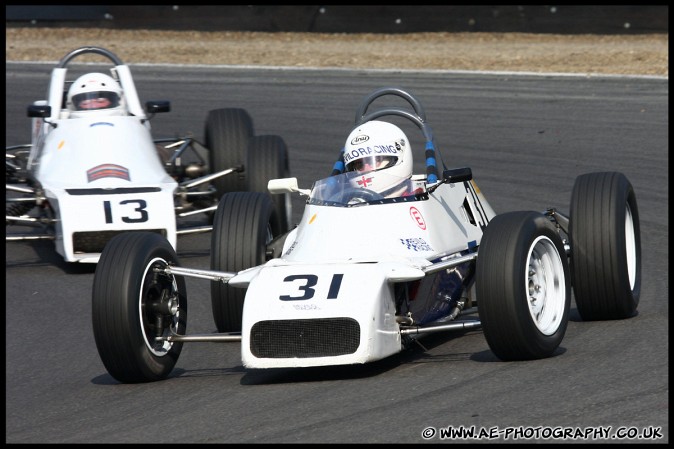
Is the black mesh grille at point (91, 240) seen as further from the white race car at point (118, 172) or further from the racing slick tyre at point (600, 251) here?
the racing slick tyre at point (600, 251)

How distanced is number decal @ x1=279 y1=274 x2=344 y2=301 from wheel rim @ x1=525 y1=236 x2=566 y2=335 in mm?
1217

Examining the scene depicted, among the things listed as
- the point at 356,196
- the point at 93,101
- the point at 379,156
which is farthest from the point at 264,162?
the point at 356,196

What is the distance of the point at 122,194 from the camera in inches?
460

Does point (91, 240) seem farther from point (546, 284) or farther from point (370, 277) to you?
point (546, 284)

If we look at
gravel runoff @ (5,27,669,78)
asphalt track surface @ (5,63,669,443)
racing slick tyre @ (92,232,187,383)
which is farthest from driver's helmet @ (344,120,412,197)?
gravel runoff @ (5,27,669,78)

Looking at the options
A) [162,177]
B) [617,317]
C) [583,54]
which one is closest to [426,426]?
[617,317]

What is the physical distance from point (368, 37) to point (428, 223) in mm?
19864

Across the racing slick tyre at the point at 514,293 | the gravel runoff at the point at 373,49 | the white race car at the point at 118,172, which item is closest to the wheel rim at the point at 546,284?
the racing slick tyre at the point at 514,293

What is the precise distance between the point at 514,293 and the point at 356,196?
4.99 ft

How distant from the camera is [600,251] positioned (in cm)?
839

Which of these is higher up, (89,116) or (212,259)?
(89,116)

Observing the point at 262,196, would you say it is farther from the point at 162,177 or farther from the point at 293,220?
the point at 293,220

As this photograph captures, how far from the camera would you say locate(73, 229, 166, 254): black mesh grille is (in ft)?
37.6

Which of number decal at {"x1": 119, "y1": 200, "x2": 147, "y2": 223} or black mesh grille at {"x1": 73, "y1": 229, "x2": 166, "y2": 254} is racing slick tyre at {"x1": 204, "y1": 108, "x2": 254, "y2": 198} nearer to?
number decal at {"x1": 119, "y1": 200, "x2": 147, "y2": 223}
